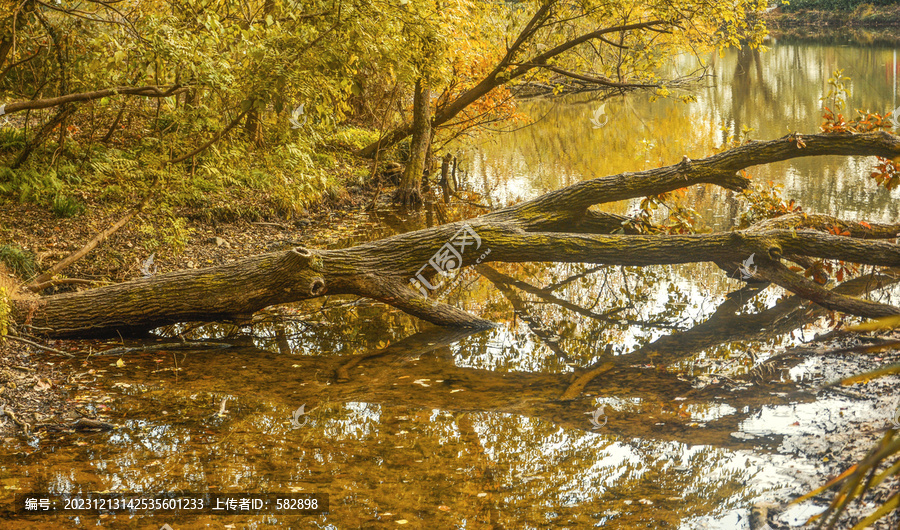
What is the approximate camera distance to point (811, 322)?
7.29m

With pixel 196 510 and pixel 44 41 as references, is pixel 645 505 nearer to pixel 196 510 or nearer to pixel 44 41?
pixel 196 510

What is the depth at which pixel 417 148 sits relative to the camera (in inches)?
527

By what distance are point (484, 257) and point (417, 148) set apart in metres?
6.07

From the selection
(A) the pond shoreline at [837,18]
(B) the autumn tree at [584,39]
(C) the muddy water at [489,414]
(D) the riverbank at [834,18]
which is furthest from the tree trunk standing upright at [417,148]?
(D) the riverbank at [834,18]

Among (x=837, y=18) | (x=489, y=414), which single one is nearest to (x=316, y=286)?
(x=489, y=414)

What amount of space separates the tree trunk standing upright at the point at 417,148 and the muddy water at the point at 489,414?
15.4 feet

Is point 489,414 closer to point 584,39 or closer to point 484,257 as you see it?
point 484,257

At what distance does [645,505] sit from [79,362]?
17.1ft

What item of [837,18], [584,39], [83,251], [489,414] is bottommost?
[489,414]

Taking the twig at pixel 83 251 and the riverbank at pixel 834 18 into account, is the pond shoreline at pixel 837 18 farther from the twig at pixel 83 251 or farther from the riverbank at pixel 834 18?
the twig at pixel 83 251

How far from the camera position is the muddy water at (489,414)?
13.5ft

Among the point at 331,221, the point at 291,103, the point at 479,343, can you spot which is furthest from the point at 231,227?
the point at 479,343

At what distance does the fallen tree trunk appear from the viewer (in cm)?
676

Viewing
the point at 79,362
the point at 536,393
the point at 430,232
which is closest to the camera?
the point at 536,393
